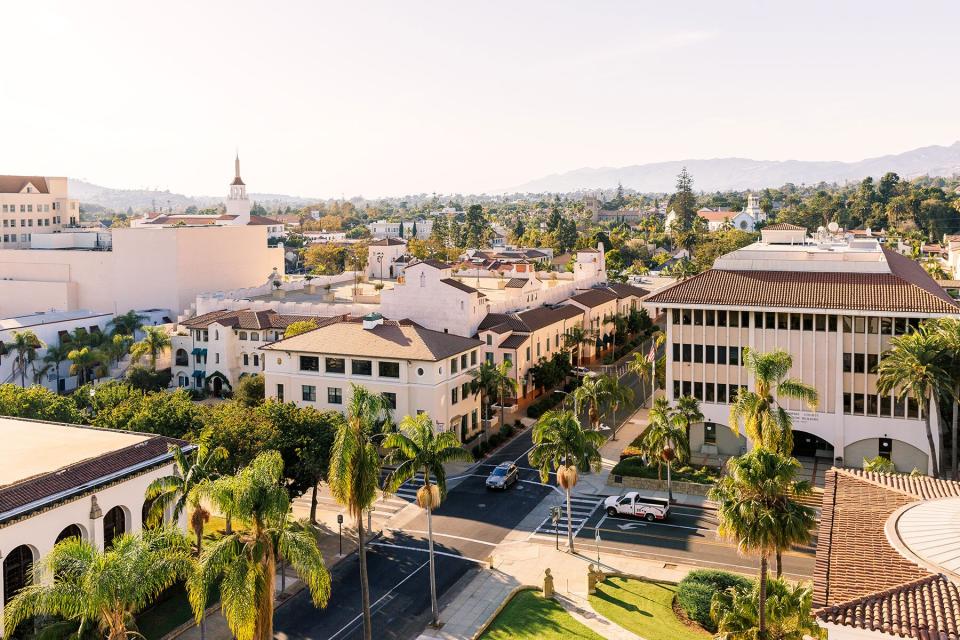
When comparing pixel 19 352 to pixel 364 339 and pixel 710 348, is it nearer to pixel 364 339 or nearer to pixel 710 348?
pixel 364 339

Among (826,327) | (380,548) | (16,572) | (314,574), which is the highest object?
(826,327)

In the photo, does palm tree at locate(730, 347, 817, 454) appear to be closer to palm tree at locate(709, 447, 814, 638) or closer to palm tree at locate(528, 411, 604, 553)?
palm tree at locate(528, 411, 604, 553)

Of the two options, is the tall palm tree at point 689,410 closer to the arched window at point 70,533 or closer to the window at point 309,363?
the window at point 309,363

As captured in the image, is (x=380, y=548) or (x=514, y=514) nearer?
(x=380, y=548)

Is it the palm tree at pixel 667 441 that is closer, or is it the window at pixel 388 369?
the palm tree at pixel 667 441

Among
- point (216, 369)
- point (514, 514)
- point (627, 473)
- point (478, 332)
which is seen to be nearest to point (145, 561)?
point (514, 514)

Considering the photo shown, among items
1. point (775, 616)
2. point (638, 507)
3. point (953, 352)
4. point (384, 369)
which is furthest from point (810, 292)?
point (775, 616)

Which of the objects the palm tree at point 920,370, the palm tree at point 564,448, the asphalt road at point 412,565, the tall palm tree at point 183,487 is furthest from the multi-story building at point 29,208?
the palm tree at point 920,370
